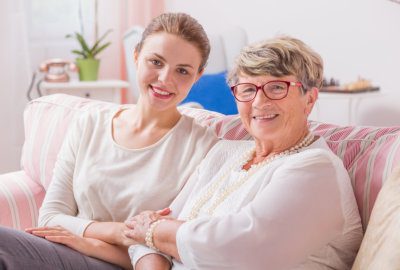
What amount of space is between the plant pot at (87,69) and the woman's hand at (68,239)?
2.46 m

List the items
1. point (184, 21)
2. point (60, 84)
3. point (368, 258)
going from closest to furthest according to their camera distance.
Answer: point (368, 258) < point (184, 21) < point (60, 84)

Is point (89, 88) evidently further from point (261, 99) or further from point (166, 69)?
point (261, 99)

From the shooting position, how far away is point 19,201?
1740 millimetres

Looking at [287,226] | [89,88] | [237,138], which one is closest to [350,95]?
[89,88]

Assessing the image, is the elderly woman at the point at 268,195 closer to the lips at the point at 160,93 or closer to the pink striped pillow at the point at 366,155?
the pink striped pillow at the point at 366,155

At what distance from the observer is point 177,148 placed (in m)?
1.52

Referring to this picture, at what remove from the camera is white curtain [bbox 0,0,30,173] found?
3607 mm

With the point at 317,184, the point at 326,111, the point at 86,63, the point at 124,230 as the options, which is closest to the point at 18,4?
the point at 86,63

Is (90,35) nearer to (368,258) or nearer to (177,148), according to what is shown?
(177,148)

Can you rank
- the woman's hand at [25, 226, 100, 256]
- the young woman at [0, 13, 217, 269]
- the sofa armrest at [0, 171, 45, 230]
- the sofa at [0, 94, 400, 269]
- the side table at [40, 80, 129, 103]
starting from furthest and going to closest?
the side table at [40, 80, 129, 103] → the sofa armrest at [0, 171, 45, 230] → the young woman at [0, 13, 217, 269] → the woman's hand at [25, 226, 100, 256] → the sofa at [0, 94, 400, 269]

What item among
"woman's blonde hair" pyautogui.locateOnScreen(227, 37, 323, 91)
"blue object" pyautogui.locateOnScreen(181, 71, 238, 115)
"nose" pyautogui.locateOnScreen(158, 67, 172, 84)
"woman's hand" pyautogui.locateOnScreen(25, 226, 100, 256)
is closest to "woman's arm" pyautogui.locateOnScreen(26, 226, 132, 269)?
"woman's hand" pyautogui.locateOnScreen(25, 226, 100, 256)

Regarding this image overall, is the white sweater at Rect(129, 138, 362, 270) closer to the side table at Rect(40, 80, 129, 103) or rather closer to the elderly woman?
the elderly woman

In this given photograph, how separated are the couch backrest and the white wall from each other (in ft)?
7.78

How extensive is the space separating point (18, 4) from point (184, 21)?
255 cm
